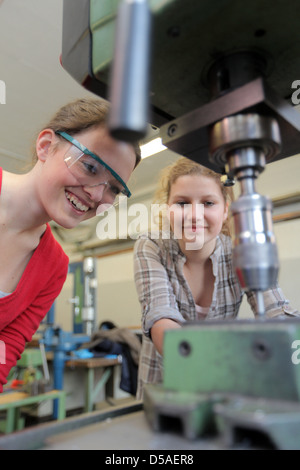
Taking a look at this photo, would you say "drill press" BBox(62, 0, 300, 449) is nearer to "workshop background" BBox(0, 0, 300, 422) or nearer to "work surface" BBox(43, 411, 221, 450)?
"work surface" BBox(43, 411, 221, 450)

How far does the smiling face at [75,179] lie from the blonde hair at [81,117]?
31 millimetres

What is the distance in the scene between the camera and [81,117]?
1.00m

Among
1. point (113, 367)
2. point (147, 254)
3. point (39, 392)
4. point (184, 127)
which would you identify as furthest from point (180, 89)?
point (113, 367)

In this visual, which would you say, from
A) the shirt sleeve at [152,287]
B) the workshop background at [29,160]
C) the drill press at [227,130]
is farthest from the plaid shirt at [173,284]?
the drill press at [227,130]

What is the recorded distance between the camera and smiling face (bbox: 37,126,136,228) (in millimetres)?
890

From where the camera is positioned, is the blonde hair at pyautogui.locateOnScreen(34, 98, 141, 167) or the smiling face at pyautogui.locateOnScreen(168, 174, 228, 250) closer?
the blonde hair at pyautogui.locateOnScreen(34, 98, 141, 167)

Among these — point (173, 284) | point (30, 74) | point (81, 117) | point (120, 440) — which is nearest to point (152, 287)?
point (173, 284)

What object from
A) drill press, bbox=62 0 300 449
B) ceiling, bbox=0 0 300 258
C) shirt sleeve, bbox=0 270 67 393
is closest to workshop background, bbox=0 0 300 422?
ceiling, bbox=0 0 300 258

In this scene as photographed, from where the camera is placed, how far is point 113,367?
13.4 ft

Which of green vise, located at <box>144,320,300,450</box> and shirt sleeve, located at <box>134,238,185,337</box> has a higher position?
shirt sleeve, located at <box>134,238,185,337</box>

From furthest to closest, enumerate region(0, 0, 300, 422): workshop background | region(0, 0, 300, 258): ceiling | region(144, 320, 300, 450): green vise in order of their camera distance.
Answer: region(0, 0, 300, 422): workshop background
region(0, 0, 300, 258): ceiling
region(144, 320, 300, 450): green vise

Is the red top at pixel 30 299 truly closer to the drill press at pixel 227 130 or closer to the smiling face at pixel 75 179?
the smiling face at pixel 75 179

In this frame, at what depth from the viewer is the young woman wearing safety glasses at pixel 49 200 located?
2.93ft

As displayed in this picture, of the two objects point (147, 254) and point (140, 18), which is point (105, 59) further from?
point (147, 254)
